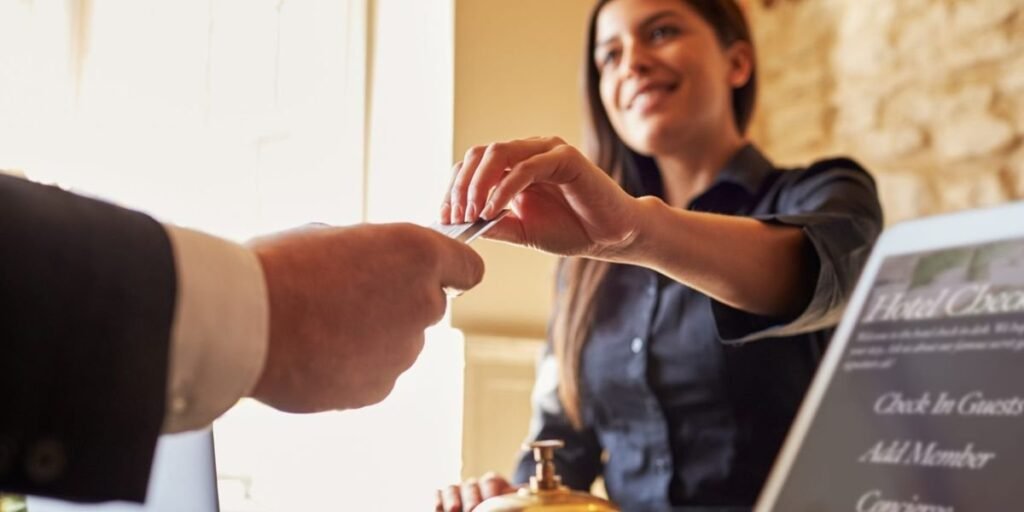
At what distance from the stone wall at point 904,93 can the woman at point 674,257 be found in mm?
612

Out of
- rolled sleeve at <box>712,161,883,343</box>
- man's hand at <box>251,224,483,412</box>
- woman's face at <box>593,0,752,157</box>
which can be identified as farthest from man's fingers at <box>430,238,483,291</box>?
woman's face at <box>593,0,752,157</box>

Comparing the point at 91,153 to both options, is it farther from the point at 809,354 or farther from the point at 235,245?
the point at 235,245

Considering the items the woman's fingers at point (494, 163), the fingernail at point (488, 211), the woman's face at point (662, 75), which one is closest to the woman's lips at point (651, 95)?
the woman's face at point (662, 75)

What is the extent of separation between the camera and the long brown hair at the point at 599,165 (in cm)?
131

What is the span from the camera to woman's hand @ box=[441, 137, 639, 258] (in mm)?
668

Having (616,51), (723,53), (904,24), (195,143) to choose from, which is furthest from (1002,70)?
(195,143)

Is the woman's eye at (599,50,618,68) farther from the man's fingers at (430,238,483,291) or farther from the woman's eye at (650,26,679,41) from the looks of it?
the man's fingers at (430,238,483,291)

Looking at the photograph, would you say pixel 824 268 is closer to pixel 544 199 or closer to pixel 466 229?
pixel 544 199

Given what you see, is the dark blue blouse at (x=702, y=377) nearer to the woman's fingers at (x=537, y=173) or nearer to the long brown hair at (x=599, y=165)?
the long brown hair at (x=599, y=165)

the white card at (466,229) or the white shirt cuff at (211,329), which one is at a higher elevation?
the white card at (466,229)

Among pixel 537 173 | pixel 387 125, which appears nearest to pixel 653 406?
pixel 537 173

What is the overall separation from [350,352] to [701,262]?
47 centimetres

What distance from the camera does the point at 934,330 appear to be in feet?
1.49

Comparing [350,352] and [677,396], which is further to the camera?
[677,396]
